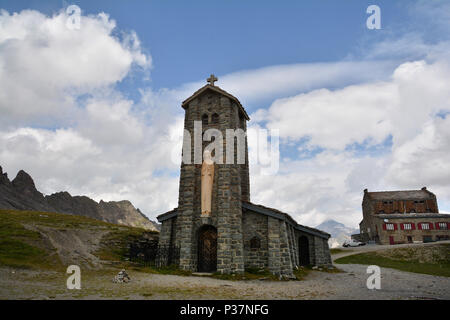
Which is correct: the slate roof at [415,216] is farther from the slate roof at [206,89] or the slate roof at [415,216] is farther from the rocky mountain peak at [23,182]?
the rocky mountain peak at [23,182]

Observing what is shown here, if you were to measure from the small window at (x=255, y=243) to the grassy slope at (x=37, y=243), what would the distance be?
8.29 meters

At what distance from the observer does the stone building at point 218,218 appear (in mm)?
16406

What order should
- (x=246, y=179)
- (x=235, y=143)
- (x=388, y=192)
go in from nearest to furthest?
(x=235, y=143) < (x=246, y=179) < (x=388, y=192)

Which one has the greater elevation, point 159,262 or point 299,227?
point 299,227

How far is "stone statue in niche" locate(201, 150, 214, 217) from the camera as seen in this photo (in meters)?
17.6

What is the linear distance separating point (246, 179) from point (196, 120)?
576cm

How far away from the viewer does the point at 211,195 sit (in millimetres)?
17812

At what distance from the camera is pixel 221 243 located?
16422 mm

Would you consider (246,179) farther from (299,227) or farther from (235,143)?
(299,227)

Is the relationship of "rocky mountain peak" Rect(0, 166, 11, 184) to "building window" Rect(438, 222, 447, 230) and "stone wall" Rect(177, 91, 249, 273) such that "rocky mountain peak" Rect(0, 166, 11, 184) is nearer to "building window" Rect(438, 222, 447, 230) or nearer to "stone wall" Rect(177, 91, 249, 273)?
"stone wall" Rect(177, 91, 249, 273)

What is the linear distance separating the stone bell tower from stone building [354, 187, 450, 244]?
37.7m

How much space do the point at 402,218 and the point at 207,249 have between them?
134ft

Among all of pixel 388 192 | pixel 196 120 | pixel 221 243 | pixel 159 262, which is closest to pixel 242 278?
pixel 221 243

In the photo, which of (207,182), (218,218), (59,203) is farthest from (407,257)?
(59,203)
